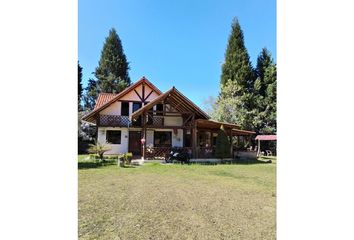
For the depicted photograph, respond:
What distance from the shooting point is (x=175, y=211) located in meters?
3.43

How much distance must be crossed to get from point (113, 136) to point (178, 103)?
385cm

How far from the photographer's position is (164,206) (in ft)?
12.1

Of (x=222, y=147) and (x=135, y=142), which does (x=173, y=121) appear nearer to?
(x=135, y=142)

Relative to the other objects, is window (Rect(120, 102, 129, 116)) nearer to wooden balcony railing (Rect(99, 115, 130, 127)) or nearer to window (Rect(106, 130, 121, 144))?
wooden balcony railing (Rect(99, 115, 130, 127))

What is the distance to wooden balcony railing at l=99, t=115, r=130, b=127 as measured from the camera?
13380 millimetres

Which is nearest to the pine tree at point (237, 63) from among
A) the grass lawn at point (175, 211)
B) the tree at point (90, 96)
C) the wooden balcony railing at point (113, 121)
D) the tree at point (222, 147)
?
the tree at point (222, 147)

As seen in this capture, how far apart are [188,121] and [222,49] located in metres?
13.4

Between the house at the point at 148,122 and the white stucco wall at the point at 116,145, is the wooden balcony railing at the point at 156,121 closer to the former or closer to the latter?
the house at the point at 148,122

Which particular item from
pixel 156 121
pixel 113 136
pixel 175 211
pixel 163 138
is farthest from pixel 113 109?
pixel 175 211

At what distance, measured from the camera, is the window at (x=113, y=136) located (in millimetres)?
13734

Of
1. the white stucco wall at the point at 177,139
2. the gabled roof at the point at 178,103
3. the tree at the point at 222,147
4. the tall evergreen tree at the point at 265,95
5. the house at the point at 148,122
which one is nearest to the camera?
the gabled roof at the point at 178,103
